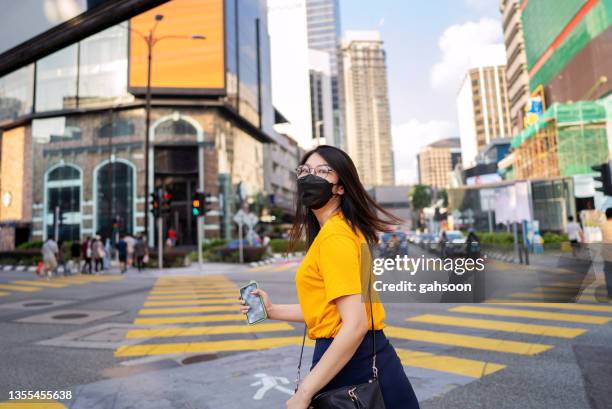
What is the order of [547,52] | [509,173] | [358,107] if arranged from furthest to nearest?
[358,107] < [509,173] < [547,52]

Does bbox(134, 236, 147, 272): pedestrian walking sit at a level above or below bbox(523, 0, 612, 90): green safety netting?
below

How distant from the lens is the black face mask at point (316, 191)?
6.25ft

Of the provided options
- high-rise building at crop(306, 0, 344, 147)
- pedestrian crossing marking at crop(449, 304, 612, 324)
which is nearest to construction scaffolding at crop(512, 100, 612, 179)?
Result: pedestrian crossing marking at crop(449, 304, 612, 324)

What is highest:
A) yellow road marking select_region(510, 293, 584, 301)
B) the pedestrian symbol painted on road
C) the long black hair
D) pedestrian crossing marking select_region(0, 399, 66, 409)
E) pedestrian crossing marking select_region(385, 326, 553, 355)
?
the long black hair

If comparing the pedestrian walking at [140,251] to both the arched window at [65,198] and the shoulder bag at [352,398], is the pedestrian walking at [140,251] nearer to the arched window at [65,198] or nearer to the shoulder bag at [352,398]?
the shoulder bag at [352,398]

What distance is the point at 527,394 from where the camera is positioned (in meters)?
3.93

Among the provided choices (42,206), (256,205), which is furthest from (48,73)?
(256,205)

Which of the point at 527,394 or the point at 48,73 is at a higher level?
the point at 48,73

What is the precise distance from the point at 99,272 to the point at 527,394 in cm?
2067

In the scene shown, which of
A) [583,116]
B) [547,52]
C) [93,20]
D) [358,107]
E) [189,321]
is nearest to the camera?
[93,20]

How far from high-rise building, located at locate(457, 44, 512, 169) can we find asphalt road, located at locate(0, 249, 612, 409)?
137 metres

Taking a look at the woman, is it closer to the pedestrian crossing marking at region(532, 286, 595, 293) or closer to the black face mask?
the black face mask

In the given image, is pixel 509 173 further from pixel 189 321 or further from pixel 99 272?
pixel 189 321

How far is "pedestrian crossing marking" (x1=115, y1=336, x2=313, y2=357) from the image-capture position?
580 centimetres
